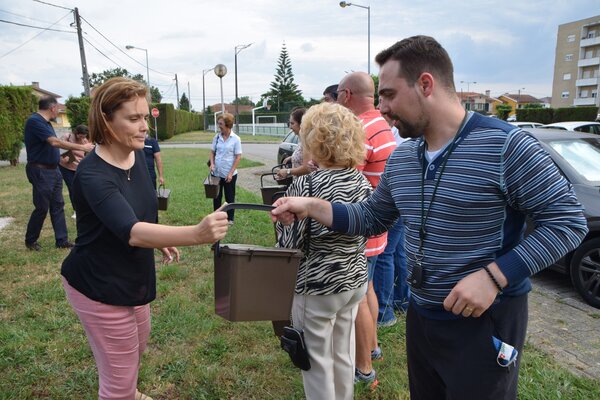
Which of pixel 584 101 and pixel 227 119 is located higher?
pixel 584 101

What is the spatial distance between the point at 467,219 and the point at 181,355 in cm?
268

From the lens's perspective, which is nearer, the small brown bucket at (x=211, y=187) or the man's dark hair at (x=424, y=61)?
the man's dark hair at (x=424, y=61)

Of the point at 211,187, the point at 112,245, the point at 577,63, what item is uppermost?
the point at 577,63

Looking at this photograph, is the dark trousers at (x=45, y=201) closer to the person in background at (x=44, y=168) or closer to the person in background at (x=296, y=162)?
the person in background at (x=44, y=168)

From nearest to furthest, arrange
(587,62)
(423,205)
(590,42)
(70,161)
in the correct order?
(423,205) → (70,161) → (590,42) → (587,62)

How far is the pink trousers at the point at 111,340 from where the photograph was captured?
2.07 metres

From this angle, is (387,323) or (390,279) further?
(387,323)

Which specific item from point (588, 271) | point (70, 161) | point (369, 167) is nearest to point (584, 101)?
point (588, 271)

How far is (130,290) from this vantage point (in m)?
2.10

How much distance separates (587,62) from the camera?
71750mm

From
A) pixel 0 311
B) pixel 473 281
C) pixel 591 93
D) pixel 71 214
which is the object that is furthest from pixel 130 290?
pixel 591 93

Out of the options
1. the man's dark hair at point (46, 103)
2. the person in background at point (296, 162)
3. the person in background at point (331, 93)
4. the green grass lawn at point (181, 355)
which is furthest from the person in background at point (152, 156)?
the person in background at point (331, 93)

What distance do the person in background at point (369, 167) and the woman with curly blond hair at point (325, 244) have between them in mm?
591

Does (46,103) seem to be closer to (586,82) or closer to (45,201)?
(45,201)
